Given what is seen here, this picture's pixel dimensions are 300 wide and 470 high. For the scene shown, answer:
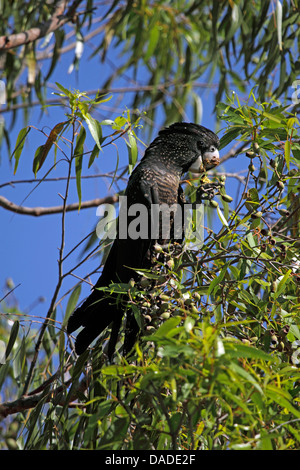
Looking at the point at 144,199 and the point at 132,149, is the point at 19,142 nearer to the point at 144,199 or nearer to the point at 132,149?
the point at 132,149

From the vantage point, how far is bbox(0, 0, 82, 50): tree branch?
3.09 meters

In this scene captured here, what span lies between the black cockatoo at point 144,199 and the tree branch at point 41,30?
1.32 meters

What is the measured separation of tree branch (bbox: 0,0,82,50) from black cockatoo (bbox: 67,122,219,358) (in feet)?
4.31

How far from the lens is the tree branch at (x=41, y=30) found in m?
3.09

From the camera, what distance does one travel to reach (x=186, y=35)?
3.93 m

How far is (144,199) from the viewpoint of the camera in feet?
6.61

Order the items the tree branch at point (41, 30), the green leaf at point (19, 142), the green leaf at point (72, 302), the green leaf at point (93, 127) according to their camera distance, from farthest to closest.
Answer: the tree branch at point (41, 30)
the green leaf at point (72, 302)
the green leaf at point (19, 142)
the green leaf at point (93, 127)

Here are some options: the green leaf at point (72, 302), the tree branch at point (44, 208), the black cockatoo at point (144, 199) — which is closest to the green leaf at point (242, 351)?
the black cockatoo at point (144, 199)

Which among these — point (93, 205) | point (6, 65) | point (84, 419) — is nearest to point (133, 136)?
point (84, 419)

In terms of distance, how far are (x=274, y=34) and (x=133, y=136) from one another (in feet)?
4.34

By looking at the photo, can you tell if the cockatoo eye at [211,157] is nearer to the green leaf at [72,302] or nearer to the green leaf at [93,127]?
the green leaf at [93,127]

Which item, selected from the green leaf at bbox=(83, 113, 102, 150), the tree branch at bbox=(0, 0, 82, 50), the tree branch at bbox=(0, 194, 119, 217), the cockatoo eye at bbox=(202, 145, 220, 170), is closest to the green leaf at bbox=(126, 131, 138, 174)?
the green leaf at bbox=(83, 113, 102, 150)

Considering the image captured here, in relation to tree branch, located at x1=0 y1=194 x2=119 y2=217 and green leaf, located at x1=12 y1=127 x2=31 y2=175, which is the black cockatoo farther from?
tree branch, located at x1=0 y1=194 x2=119 y2=217
